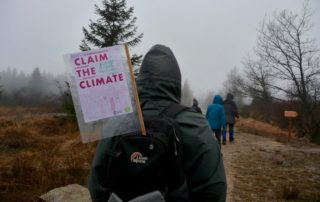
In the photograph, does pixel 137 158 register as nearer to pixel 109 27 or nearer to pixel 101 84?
pixel 101 84

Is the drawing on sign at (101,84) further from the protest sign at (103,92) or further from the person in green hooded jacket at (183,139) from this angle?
the person in green hooded jacket at (183,139)

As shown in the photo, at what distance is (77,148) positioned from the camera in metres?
9.98

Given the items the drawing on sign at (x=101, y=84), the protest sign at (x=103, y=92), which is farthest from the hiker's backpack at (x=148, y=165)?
the drawing on sign at (x=101, y=84)

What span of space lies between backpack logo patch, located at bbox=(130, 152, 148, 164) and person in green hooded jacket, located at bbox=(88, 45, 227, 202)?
231 mm

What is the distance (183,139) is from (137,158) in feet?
1.02

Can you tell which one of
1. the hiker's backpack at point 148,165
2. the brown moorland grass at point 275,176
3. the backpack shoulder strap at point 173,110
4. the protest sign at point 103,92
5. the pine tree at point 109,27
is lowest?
the brown moorland grass at point 275,176

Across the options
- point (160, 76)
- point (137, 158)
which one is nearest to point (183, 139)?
point (137, 158)

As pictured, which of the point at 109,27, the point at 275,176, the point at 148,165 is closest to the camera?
the point at 148,165

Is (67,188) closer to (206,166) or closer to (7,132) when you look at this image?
(206,166)

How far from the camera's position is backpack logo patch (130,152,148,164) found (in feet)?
5.92

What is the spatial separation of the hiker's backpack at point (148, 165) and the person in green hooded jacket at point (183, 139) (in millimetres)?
88

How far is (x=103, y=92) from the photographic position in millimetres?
1995

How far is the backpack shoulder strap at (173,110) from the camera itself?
6.38ft

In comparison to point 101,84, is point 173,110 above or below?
below
